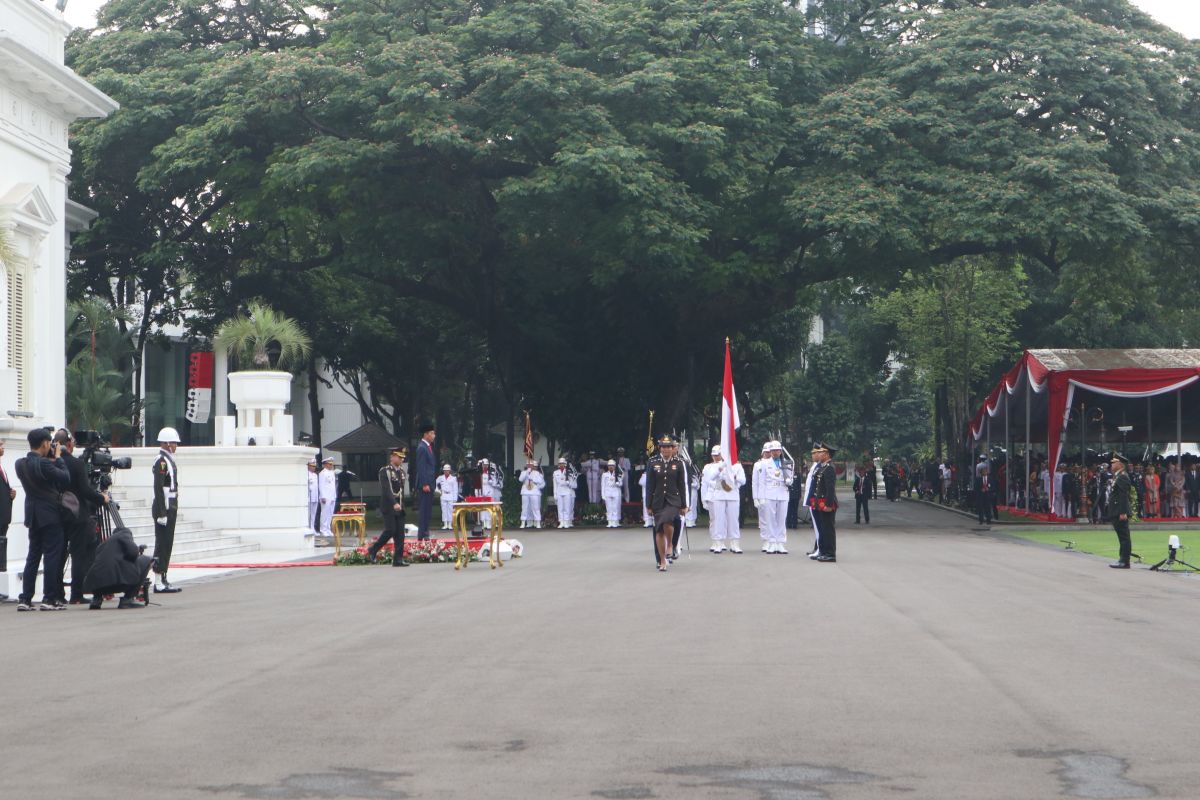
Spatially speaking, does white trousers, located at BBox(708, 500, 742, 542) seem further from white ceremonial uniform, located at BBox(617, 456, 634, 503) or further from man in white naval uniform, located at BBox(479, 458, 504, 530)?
white ceremonial uniform, located at BBox(617, 456, 634, 503)

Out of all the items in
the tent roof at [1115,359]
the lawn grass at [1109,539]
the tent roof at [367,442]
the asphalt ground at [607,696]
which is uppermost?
the tent roof at [1115,359]

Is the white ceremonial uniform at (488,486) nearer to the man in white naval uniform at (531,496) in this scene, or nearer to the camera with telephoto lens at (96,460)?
the man in white naval uniform at (531,496)

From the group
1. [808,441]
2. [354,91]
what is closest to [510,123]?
[354,91]

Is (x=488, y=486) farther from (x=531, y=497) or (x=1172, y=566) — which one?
(x=1172, y=566)

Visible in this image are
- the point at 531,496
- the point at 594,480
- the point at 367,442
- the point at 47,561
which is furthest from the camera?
the point at 367,442

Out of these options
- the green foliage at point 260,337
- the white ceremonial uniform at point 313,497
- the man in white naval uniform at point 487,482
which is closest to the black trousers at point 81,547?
the white ceremonial uniform at point 313,497

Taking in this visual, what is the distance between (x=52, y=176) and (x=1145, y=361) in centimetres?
2539

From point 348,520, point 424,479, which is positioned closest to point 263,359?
point 348,520

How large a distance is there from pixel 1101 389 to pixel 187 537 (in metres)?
21.5

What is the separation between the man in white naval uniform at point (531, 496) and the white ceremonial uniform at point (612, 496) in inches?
→ 66.5

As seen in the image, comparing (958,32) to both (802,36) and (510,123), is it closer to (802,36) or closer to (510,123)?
(802,36)

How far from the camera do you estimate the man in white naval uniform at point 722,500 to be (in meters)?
25.0

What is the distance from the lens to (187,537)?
25.6 metres

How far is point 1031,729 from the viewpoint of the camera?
796 centimetres
